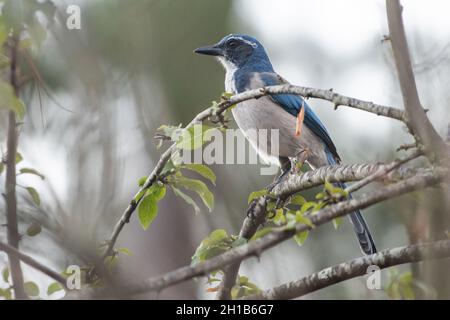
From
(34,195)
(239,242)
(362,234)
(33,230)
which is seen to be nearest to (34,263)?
(33,230)

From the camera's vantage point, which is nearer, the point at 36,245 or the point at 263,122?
the point at 36,245

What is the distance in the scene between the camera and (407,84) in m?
2.60

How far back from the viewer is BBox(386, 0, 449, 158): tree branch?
8.43ft

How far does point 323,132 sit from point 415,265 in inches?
104

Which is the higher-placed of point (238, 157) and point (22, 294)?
point (238, 157)

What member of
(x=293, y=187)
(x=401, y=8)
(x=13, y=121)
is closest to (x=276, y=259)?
(x=293, y=187)

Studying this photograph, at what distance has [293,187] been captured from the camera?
4273mm

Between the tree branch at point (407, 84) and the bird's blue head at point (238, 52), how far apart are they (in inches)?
193

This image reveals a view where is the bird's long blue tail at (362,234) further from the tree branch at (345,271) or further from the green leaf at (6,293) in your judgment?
the green leaf at (6,293)

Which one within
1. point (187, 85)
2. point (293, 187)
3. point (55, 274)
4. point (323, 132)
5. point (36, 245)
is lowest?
point (55, 274)

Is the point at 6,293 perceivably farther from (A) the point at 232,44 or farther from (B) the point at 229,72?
(A) the point at 232,44

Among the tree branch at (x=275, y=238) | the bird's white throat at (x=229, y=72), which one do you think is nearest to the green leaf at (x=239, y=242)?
the tree branch at (x=275, y=238)

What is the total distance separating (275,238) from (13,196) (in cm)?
128

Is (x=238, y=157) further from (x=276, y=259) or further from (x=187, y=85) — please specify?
(x=187, y=85)
